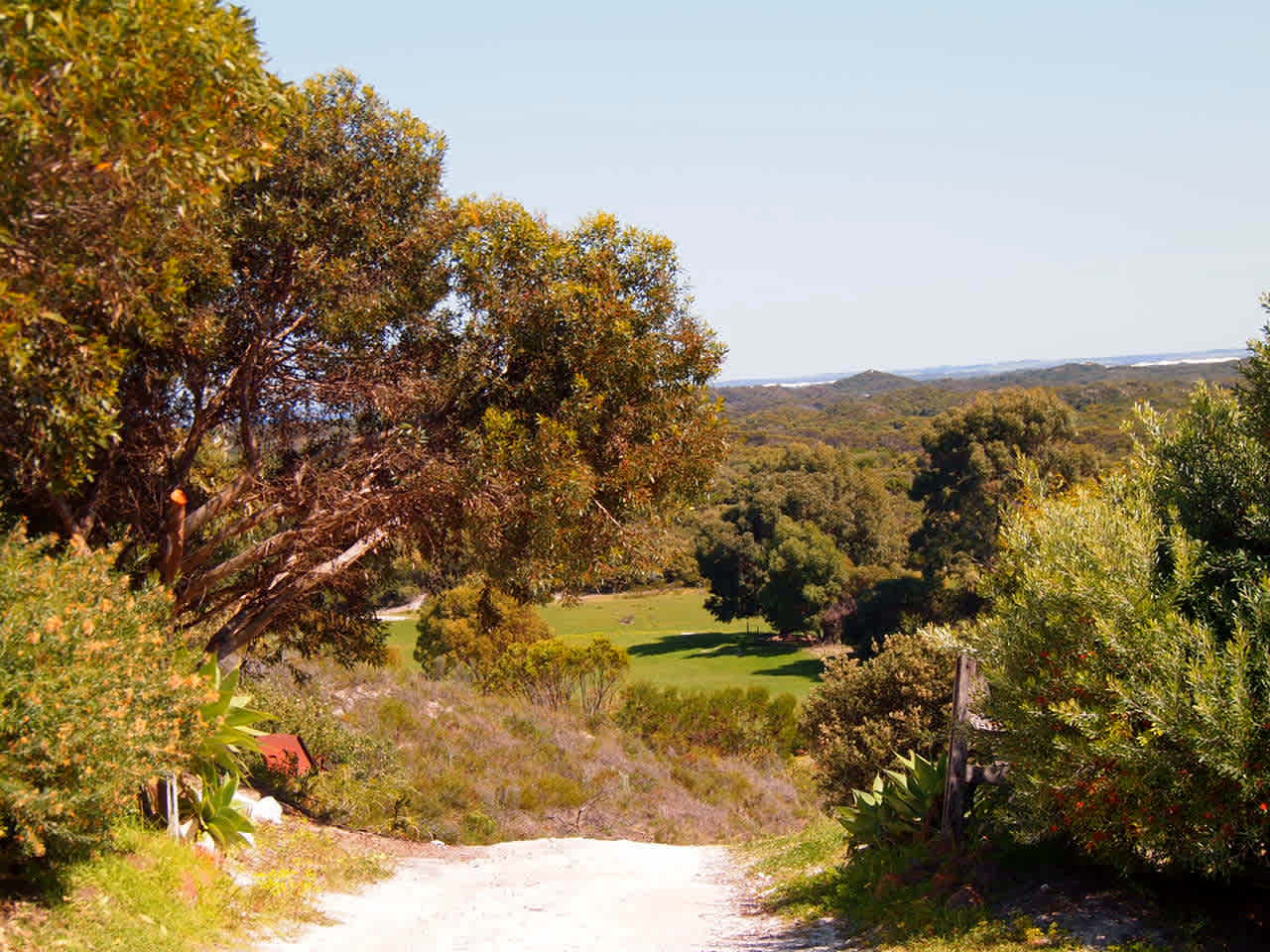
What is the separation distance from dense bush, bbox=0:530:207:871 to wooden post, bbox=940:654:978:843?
5452 millimetres

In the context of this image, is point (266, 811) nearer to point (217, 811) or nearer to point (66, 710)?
point (217, 811)

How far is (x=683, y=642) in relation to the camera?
66062 millimetres

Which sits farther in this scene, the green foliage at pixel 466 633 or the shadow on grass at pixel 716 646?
the shadow on grass at pixel 716 646

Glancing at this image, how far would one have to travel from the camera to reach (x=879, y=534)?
221 ft

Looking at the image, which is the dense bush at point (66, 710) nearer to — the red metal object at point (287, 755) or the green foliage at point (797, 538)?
the red metal object at point (287, 755)

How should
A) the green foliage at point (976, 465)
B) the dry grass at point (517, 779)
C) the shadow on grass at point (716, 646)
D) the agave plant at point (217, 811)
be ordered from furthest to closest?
the shadow on grass at point (716, 646)
the green foliage at point (976, 465)
the dry grass at point (517, 779)
the agave plant at point (217, 811)

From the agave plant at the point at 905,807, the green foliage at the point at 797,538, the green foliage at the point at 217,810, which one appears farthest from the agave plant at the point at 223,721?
the green foliage at the point at 797,538

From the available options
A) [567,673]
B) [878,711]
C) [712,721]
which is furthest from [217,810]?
[567,673]

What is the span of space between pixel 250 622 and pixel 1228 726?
367 inches

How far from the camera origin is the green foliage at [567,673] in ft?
104

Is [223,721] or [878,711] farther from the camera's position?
Result: [878,711]

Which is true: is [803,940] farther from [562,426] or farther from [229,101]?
[229,101]

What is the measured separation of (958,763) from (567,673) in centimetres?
2389

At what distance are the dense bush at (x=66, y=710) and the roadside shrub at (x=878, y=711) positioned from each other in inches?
413
